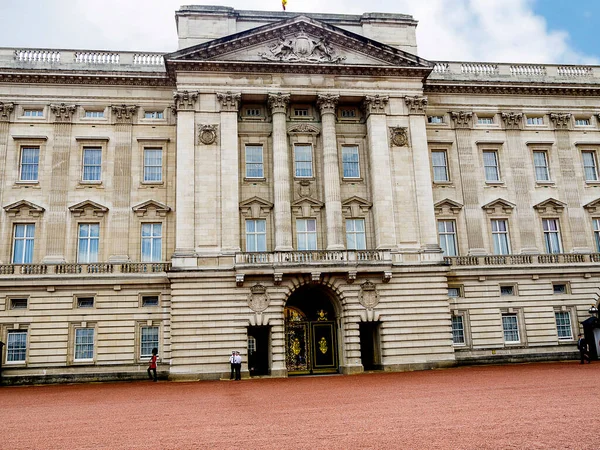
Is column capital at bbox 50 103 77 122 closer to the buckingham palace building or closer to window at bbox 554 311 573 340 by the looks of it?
the buckingham palace building

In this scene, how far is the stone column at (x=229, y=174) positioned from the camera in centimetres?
3353

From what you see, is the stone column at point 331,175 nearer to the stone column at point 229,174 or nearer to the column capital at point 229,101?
the column capital at point 229,101

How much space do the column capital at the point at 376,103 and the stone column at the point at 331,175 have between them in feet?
6.91

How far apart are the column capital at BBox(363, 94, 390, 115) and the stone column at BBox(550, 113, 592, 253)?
1324 cm

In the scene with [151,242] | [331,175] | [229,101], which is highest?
[229,101]

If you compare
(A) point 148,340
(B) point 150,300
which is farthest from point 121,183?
(A) point 148,340

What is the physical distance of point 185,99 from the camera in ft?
115

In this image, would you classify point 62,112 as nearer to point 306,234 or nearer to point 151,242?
point 151,242

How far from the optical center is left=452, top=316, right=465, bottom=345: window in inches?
1437

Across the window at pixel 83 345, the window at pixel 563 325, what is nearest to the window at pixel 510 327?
the window at pixel 563 325

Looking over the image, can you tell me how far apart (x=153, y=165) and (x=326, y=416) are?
82.6 feet

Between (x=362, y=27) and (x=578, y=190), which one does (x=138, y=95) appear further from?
(x=578, y=190)

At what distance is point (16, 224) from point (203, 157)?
475 inches

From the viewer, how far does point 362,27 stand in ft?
127
